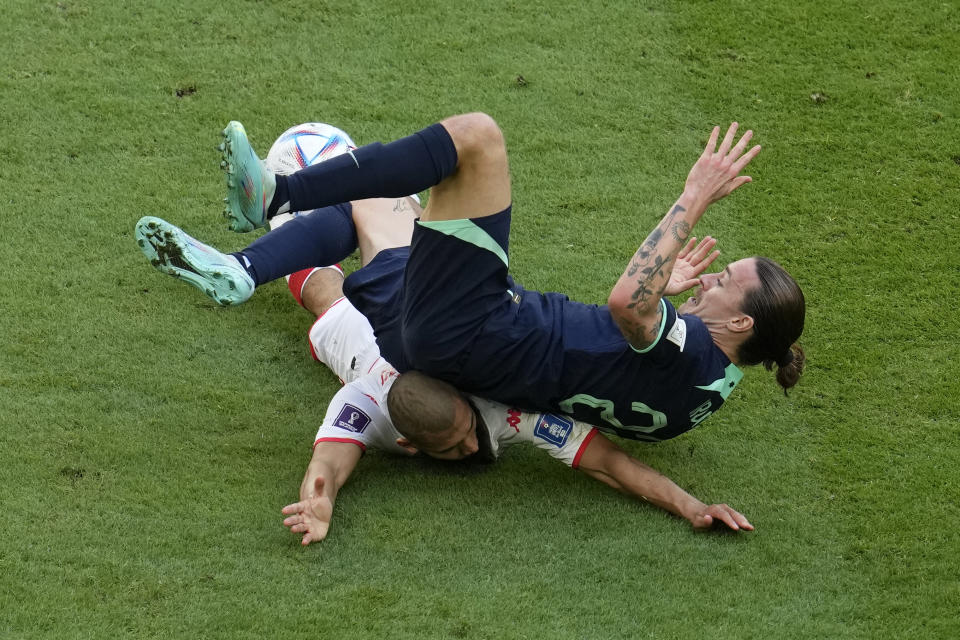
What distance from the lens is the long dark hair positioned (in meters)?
3.78

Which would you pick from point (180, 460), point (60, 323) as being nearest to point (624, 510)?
point (180, 460)

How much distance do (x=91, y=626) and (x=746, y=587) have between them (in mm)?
1973

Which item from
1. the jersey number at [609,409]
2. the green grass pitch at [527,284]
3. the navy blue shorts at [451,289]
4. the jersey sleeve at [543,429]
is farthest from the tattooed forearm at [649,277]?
the green grass pitch at [527,284]

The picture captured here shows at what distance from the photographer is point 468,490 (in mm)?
3938

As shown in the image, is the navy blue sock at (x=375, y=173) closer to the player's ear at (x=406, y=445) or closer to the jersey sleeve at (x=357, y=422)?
the jersey sleeve at (x=357, y=422)

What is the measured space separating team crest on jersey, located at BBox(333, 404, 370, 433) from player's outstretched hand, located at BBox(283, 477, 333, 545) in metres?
0.32

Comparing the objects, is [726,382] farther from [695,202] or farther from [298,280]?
[298,280]

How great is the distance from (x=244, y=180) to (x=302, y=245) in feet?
2.76

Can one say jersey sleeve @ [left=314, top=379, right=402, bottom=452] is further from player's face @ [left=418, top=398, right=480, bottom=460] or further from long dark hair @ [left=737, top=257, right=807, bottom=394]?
long dark hair @ [left=737, top=257, right=807, bottom=394]

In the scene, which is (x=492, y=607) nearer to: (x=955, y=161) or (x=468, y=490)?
(x=468, y=490)

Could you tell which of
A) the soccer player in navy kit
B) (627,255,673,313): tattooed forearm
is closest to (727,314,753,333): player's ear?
the soccer player in navy kit

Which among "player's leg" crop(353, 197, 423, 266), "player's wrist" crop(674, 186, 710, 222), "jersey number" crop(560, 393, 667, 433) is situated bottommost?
"jersey number" crop(560, 393, 667, 433)

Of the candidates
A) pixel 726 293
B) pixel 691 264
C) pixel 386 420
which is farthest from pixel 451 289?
pixel 691 264

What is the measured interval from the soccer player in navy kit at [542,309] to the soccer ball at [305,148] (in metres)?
0.96
